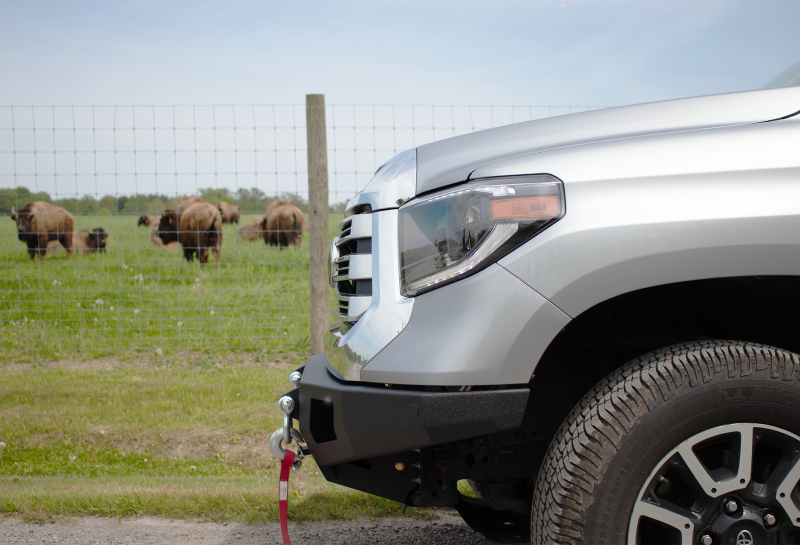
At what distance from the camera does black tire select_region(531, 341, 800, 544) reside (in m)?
1.50

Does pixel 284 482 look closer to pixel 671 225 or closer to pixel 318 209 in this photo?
pixel 671 225

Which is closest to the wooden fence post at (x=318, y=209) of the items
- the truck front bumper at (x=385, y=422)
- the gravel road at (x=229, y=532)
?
the gravel road at (x=229, y=532)

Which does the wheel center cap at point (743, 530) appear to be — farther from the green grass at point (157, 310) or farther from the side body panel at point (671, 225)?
the green grass at point (157, 310)

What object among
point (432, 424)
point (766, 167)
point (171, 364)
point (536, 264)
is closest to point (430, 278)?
point (536, 264)

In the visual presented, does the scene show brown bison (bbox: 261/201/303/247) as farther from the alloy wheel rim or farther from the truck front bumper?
the alloy wheel rim

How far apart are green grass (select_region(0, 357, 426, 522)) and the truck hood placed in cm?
189

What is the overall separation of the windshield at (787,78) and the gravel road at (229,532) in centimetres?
223

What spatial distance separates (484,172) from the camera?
1618 mm

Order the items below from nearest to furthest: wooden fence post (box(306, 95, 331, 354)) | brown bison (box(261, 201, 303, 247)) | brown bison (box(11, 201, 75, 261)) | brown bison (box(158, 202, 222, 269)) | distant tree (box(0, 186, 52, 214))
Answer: wooden fence post (box(306, 95, 331, 354)) → distant tree (box(0, 186, 52, 214)) → brown bison (box(261, 201, 303, 247)) → brown bison (box(158, 202, 222, 269)) → brown bison (box(11, 201, 75, 261))

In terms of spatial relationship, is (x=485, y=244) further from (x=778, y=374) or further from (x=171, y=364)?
(x=171, y=364)

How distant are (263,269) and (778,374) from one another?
6.83m

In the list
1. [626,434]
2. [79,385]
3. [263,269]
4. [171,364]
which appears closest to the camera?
[626,434]

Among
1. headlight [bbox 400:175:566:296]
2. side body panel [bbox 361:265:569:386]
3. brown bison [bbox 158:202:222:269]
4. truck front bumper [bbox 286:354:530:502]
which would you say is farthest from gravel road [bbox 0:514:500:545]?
brown bison [bbox 158:202:222:269]

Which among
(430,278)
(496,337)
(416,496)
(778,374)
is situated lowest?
(416,496)
